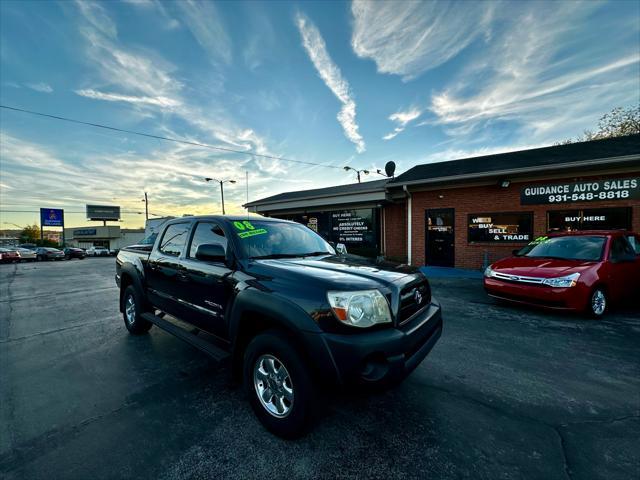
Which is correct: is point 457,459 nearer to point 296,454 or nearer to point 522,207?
point 296,454

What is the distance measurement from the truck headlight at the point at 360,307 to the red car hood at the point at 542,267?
15.1 feet

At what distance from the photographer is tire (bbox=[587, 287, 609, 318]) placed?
4797 mm

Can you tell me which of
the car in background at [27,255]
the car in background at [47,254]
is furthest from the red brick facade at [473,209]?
the car in background at [47,254]

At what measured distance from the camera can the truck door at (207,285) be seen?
263 cm

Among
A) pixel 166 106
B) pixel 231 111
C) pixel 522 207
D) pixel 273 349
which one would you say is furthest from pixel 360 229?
pixel 273 349

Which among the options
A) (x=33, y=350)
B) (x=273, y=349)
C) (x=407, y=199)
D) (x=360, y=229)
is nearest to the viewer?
(x=273, y=349)

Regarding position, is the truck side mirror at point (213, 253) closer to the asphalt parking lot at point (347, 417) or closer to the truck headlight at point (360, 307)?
the truck headlight at point (360, 307)

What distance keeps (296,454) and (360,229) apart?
40.8 ft

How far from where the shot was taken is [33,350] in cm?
386

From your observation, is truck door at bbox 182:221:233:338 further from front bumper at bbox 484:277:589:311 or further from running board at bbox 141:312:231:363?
front bumper at bbox 484:277:589:311

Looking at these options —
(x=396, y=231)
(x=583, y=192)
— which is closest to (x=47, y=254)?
(x=396, y=231)

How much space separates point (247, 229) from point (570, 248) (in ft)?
21.5

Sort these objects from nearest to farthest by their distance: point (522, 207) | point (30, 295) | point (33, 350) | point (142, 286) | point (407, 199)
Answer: point (33, 350)
point (142, 286)
point (30, 295)
point (522, 207)
point (407, 199)

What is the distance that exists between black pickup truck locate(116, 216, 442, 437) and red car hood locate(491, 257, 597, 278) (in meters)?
3.65
